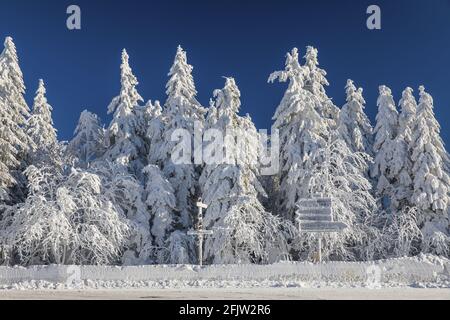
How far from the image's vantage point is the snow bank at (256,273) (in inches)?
829

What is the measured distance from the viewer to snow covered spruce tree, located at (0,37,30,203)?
30.6 metres

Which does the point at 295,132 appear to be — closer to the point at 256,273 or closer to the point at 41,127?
Answer: the point at 256,273

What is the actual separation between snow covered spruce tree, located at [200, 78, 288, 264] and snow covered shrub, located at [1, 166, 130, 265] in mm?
4920

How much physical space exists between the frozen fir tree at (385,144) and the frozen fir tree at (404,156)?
41cm

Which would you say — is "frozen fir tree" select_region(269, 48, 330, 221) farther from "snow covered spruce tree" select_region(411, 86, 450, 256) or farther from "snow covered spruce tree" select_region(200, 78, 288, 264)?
"snow covered spruce tree" select_region(411, 86, 450, 256)

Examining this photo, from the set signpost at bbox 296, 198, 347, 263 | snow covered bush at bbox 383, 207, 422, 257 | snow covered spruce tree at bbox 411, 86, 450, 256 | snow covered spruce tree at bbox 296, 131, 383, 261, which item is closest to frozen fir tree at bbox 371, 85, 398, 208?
snow covered spruce tree at bbox 411, 86, 450, 256

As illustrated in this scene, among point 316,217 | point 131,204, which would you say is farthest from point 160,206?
point 316,217

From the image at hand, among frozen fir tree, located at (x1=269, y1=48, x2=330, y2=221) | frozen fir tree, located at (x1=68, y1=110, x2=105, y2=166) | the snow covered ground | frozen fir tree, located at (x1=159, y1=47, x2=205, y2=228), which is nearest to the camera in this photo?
the snow covered ground

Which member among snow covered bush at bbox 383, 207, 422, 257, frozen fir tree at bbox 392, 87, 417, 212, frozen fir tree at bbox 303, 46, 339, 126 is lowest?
snow covered bush at bbox 383, 207, 422, 257

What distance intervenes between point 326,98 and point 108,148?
48.2ft

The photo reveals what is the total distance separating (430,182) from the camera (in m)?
30.1

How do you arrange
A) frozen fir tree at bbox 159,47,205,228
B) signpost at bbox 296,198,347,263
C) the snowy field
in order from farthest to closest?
frozen fir tree at bbox 159,47,205,228, signpost at bbox 296,198,347,263, the snowy field

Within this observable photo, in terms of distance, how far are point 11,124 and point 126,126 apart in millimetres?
6801
